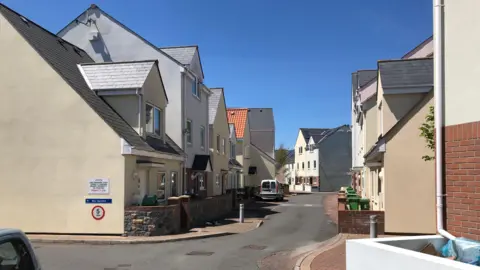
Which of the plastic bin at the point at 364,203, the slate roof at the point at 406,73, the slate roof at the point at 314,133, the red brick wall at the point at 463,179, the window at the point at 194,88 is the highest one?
the slate roof at the point at 314,133

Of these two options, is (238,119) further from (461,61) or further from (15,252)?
(15,252)

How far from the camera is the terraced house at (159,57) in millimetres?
22844

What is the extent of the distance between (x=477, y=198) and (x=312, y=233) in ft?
43.3

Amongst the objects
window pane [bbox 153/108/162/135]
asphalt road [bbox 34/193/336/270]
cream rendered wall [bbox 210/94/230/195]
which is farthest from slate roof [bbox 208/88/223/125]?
asphalt road [bbox 34/193/336/270]

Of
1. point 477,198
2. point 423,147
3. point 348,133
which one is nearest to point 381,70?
point 423,147

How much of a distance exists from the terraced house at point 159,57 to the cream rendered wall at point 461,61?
17.4 metres

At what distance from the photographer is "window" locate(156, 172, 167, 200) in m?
19.3

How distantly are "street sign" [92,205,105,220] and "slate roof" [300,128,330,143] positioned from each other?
61211mm

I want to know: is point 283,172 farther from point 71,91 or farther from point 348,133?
point 71,91

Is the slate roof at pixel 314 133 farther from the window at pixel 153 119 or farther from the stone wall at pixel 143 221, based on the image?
the stone wall at pixel 143 221

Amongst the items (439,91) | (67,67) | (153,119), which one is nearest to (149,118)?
(153,119)

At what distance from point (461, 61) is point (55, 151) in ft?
45.5

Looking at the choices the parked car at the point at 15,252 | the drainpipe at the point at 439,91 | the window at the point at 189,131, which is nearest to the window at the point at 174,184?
the window at the point at 189,131

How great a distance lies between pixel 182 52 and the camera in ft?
82.2
